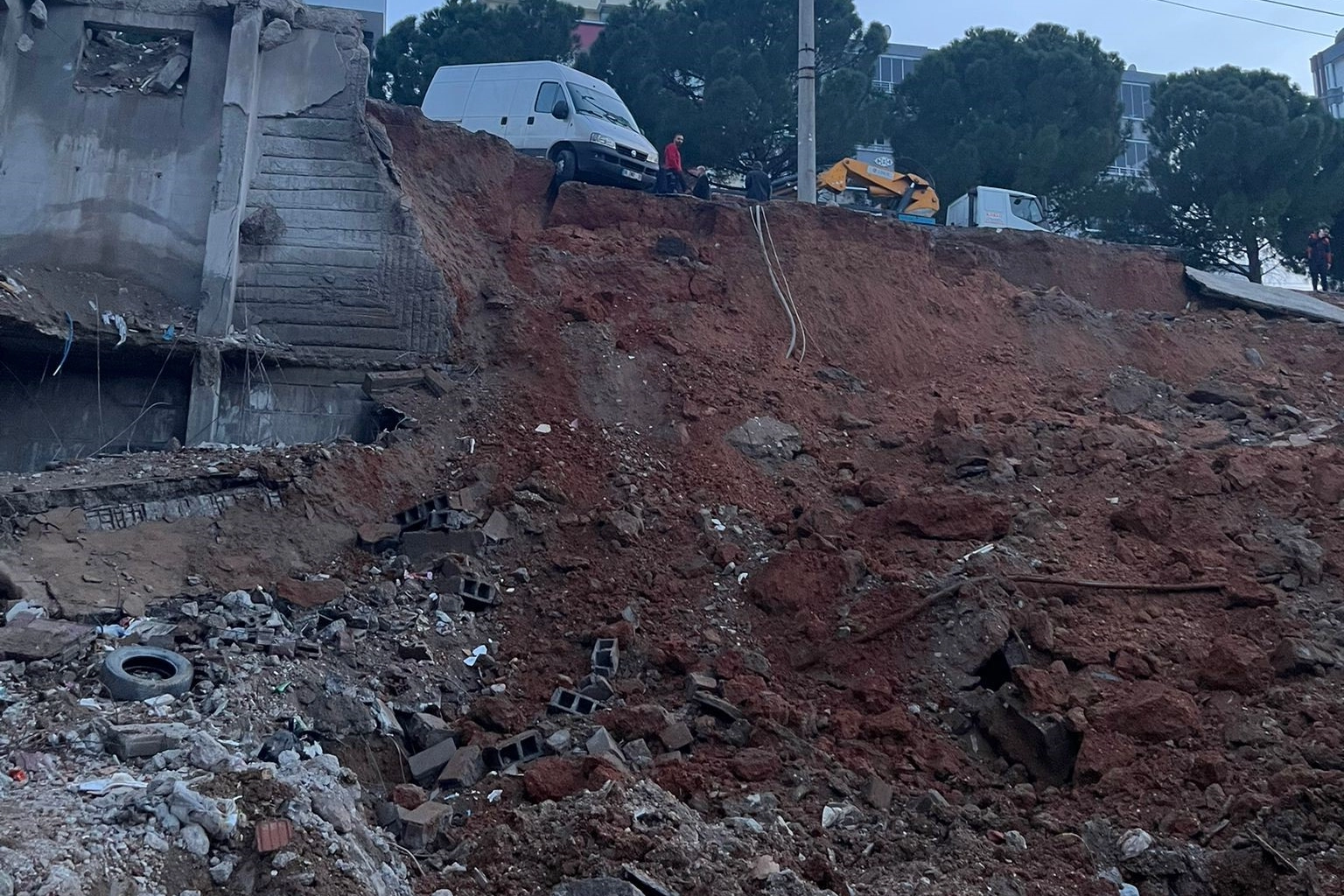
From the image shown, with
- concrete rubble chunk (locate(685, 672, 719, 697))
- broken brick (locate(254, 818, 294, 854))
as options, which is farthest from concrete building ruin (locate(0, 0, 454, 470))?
broken brick (locate(254, 818, 294, 854))

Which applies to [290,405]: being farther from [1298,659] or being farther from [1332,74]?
[1332,74]

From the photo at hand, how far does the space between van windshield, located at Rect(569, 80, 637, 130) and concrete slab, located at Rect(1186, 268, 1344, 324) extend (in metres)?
8.44

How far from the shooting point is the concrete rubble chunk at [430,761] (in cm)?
646

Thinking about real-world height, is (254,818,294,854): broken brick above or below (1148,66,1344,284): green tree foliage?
below

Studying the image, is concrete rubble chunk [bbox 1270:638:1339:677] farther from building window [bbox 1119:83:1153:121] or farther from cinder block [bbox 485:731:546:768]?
building window [bbox 1119:83:1153:121]

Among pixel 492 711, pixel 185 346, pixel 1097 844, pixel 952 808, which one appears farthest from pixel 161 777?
pixel 185 346

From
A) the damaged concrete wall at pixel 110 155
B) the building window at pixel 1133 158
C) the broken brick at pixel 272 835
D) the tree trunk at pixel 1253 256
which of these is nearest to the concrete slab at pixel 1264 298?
the tree trunk at pixel 1253 256

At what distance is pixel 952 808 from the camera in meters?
6.15

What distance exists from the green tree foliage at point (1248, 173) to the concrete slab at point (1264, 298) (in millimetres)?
5180

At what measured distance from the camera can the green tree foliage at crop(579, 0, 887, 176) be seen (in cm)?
2278

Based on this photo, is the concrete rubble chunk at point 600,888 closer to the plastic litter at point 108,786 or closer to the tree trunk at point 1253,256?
the plastic litter at point 108,786

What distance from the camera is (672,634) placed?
7.97 meters

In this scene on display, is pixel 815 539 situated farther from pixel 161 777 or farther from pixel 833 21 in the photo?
pixel 833 21

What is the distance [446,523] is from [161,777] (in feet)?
13.7
